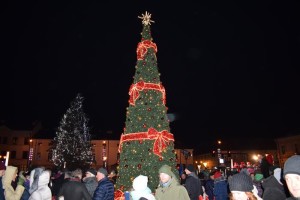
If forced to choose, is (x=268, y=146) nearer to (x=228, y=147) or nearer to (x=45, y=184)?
(x=228, y=147)

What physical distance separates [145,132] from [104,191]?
6.64 meters

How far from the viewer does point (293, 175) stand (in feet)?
8.82

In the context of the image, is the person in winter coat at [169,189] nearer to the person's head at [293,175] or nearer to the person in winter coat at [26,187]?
the person's head at [293,175]

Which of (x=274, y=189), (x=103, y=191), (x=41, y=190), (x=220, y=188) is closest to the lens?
(x=274, y=189)

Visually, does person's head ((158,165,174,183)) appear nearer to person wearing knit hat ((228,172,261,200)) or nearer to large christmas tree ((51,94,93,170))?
person wearing knit hat ((228,172,261,200))

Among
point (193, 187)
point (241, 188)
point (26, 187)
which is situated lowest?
point (26, 187)

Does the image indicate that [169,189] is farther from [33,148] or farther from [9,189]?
[33,148]

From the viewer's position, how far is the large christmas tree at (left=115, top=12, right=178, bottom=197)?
1239cm

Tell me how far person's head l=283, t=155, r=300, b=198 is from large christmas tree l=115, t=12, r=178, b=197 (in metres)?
9.72

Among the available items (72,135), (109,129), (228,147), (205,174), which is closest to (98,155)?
(109,129)

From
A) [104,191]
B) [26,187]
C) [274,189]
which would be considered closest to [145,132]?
[26,187]

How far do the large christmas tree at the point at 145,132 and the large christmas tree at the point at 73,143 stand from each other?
2305 cm

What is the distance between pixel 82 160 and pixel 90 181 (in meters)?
28.4

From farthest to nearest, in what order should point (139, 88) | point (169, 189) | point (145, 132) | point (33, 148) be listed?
point (33, 148)
point (139, 88)
point (145, 132)
point (169, 189)
